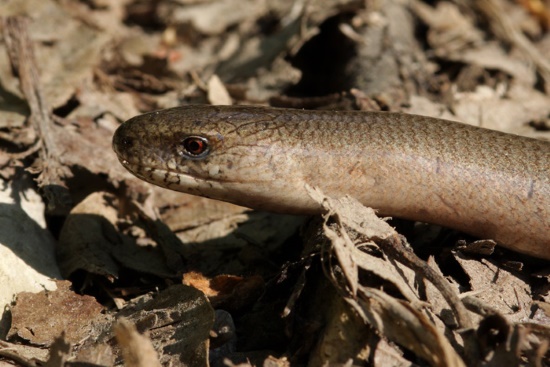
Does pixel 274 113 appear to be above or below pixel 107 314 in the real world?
above

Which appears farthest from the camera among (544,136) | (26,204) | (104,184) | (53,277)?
(544,136)

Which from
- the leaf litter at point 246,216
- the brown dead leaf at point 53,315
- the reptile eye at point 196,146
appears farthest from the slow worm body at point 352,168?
the brown dead leaf at point 53,315

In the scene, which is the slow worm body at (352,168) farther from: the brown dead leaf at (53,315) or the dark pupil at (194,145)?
the brown dead leaf at (53,315)

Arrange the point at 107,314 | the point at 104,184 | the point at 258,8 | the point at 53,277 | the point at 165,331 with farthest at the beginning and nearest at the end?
the point at 258,8 → the point at 104,184 → the point at 53,277 → the point at 107,314 → the point at 165,331

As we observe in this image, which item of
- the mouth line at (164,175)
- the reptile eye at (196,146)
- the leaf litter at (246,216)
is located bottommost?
the leaf litter at (246,216)

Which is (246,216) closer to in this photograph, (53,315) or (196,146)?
(196,146)

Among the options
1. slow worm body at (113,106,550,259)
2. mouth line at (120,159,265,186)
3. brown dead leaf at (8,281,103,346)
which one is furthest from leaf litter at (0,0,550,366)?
mouth line at (120,159,265,186)

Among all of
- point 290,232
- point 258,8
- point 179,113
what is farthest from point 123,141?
point 258,8

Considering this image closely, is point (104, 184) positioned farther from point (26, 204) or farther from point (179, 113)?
point (179, 113)
